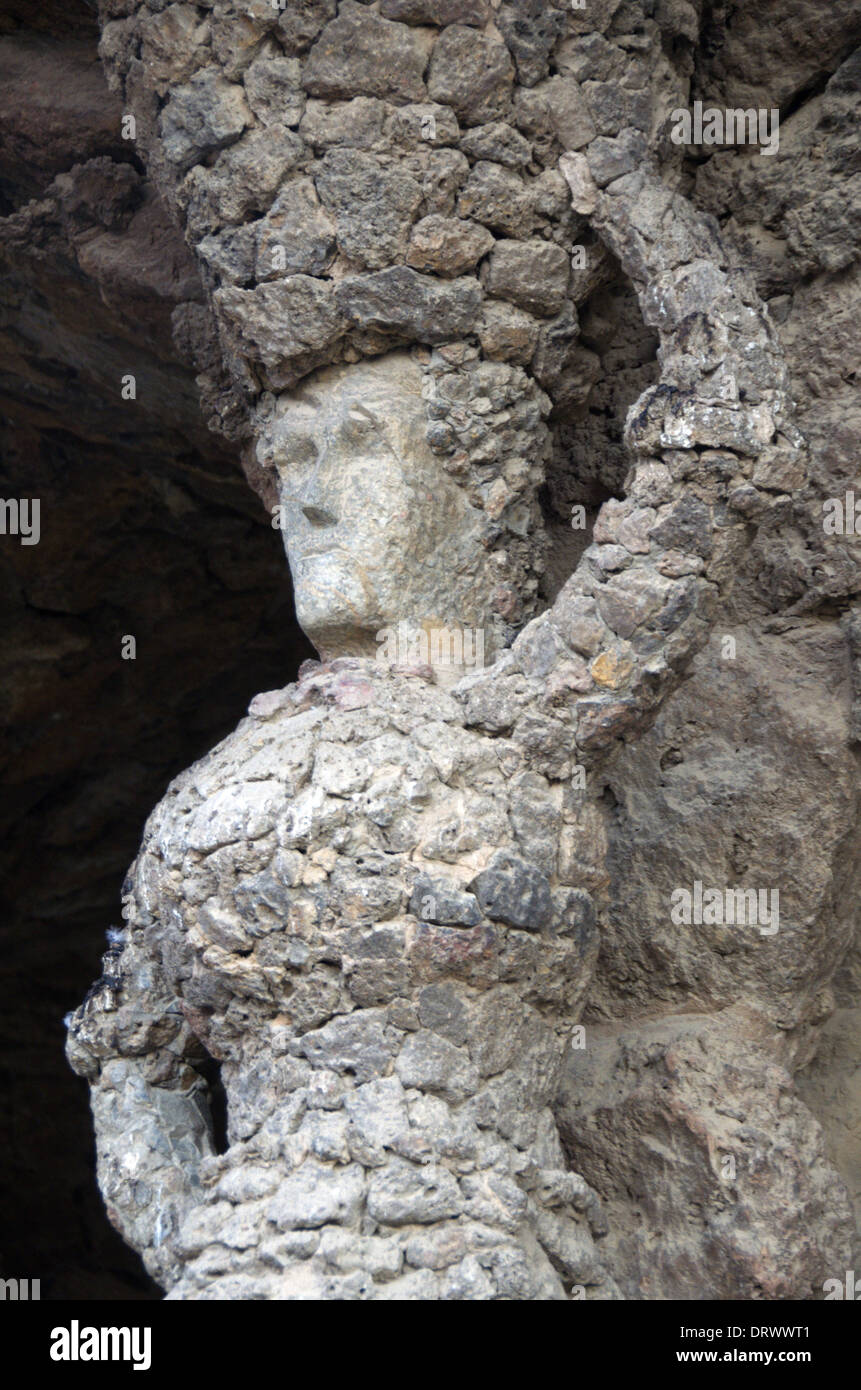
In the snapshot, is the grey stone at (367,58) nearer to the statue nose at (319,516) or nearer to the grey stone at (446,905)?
the statue nose at (319,516)

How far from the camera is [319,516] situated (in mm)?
3076

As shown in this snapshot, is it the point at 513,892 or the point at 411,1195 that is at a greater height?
the point at 513,892

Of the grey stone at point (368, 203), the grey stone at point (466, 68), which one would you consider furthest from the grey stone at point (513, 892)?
the grey stone at point (466, 68)

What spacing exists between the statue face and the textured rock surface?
5cm

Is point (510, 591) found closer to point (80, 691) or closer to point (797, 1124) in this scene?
point (797, 1124)

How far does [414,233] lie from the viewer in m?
2.99

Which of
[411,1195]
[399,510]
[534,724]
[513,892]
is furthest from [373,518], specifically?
[411,1195]

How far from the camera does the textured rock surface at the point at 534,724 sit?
2680mm

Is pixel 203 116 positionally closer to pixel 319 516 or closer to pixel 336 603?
pixel 319 516

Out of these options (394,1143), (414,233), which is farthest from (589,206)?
(394,1143)

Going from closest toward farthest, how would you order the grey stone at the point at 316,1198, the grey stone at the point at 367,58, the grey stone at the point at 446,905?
the grey stone at the point at 316,1198 → the grey stone at the point at 446,905 → the grey stone at the point at 367,58

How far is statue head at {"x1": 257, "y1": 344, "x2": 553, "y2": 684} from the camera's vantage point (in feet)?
9.95

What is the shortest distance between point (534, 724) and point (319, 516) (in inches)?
25.6

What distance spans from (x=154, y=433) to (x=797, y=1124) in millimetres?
3441
